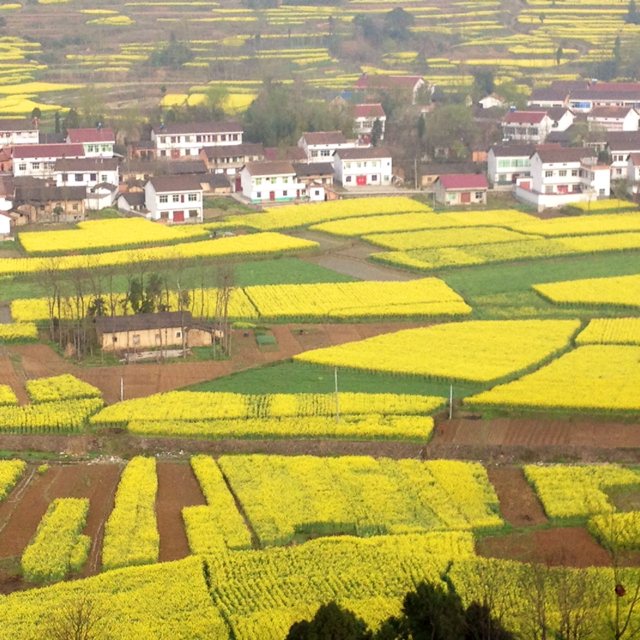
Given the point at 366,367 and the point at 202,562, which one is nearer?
the point at 202,562

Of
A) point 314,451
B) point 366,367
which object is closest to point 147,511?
point 314,451

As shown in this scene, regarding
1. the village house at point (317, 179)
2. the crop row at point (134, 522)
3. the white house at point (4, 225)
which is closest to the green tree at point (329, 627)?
the crop row at point (134, 522)

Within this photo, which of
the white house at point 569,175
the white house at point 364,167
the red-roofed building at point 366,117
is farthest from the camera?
the red-roofed building at point 366,117

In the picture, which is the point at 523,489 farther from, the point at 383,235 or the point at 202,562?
the point at 383,235

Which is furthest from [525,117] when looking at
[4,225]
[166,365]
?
[166,365]

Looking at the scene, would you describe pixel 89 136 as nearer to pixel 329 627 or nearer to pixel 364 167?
pixel 364 167

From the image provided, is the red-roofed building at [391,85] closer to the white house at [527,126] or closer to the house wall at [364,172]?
the white house at [527,126]
